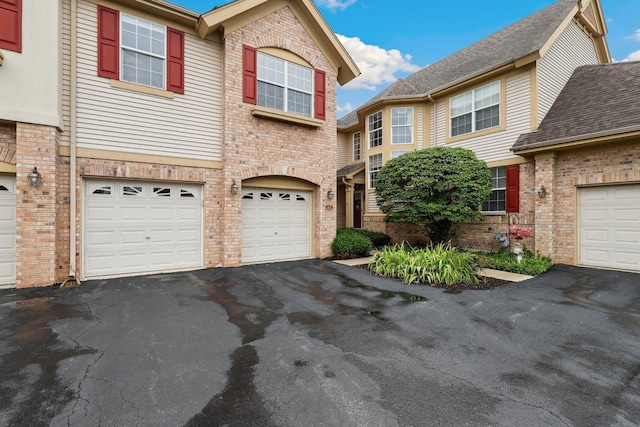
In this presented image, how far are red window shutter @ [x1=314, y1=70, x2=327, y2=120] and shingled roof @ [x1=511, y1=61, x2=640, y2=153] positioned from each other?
640cm

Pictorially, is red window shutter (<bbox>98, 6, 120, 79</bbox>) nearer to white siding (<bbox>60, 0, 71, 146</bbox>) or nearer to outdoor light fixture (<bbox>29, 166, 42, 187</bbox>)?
white siding (<bbox>60, 0, 71, 146</bbox>)

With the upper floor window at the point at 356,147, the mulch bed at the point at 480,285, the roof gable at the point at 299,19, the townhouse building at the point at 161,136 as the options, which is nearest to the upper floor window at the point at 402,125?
the roof gable at the point at 299,19

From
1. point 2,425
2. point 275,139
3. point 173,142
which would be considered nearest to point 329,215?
point 275,139

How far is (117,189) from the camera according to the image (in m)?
7.34

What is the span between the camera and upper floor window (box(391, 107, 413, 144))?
13.5 meters

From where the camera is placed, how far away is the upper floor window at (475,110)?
1092cm

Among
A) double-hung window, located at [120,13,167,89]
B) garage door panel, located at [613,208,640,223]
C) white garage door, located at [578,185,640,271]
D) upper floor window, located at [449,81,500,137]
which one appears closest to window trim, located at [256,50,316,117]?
double-hung window, located at [120,13,167,89]

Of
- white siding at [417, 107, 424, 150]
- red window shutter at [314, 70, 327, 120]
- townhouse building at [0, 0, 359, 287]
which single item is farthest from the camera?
white siding at [417, 107, 424, 150]

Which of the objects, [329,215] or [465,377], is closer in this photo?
[465,377]

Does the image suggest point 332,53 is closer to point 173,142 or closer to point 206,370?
point 173,142

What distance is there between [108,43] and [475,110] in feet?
39.6

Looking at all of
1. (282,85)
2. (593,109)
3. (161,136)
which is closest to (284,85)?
A: (282,85)

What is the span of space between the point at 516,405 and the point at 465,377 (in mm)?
511

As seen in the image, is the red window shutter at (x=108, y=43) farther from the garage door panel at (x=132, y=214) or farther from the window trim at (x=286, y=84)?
the window trim at (x=286, y=84)
